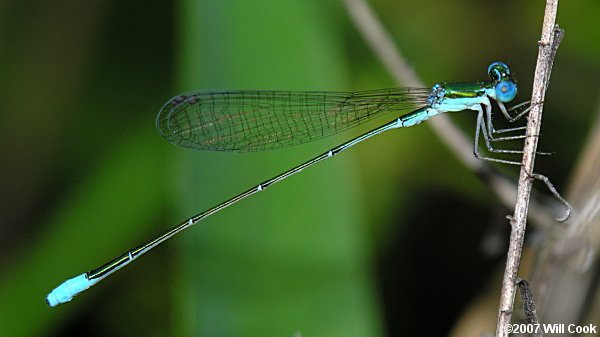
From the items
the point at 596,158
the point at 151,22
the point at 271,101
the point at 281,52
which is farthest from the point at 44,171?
the point at 596,158

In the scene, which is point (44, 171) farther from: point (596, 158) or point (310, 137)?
point (596, 158)

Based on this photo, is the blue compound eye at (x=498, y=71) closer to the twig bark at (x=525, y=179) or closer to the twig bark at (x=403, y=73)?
the twig bark at (x=403, y=73)

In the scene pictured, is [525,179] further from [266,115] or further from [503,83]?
[266,115]

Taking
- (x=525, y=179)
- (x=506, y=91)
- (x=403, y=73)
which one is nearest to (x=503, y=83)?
(x=506, y=91)

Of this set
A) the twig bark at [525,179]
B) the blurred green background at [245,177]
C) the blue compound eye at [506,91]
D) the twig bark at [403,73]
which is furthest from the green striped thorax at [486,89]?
the twig bark at [525,179]

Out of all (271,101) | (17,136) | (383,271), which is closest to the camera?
(271,101)

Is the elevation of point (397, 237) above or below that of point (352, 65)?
below

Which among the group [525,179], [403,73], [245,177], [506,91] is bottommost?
[525,179]

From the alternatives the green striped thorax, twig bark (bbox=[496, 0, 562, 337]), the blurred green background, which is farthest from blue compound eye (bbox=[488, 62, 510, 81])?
twig bark (bbox=[496, 0, 562, 337])

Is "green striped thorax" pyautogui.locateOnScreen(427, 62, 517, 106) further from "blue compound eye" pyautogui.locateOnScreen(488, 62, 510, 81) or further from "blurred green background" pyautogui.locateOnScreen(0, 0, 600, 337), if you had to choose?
"blurred green background" pyautogui.locateOnScreen(0, 0, 600, 337)
